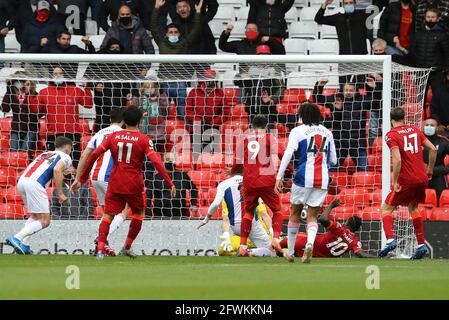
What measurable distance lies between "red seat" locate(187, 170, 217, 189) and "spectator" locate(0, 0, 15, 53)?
4938mm

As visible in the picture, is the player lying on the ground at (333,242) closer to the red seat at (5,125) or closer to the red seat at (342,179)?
the red seat at (342,179)

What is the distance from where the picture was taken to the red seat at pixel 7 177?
20.4m

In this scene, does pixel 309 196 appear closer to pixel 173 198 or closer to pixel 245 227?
pixel 245 227

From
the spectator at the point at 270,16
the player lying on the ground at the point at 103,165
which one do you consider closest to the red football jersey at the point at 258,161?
the player lying on the ground at the point at 103,165

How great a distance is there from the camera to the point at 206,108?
20.8m

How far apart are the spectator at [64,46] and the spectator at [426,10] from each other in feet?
18.9

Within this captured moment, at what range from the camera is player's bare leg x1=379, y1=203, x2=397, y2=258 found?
1683 centimetres

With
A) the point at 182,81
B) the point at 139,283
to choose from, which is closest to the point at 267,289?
the point at 139,283

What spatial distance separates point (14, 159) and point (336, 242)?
18.6 ft

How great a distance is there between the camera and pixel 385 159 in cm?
1862

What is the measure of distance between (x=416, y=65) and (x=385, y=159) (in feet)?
12.8

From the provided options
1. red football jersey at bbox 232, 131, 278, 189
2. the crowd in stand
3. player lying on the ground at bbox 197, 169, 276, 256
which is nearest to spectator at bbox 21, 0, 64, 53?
the crowd in stand

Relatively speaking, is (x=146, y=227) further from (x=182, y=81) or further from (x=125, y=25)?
(x=125, y=25)

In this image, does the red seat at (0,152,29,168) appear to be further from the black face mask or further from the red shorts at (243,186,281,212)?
the red shorts at (243,186,281,212)
